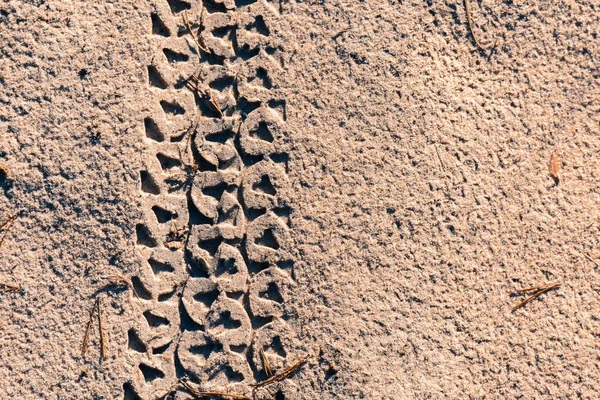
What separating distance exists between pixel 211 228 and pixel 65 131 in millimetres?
523

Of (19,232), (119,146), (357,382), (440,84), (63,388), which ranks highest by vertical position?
(440,84)

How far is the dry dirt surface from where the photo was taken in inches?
66.4

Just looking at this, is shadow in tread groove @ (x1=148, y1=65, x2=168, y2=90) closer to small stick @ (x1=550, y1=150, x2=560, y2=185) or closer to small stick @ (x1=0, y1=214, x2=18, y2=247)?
small stick @ (x1=0, y1=214, x2=18, y2=247)

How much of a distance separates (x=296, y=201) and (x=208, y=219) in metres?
0.27

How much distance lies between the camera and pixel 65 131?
169cm

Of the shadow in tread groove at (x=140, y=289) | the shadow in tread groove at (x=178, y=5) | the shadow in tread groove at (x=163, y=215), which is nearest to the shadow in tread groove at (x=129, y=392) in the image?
the shadow in tread groove at (x=140, y=289)

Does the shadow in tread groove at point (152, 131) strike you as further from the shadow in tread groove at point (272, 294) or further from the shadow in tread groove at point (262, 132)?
the shadow in tread groove at point (272, 294)

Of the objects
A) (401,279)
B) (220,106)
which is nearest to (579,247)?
(401,279)

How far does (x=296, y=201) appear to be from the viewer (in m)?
1.72

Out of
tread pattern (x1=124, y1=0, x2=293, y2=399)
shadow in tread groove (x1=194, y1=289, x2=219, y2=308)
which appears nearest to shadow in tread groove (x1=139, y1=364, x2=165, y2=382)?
tread pattern (x1=124, y1=0, x2=293, y2=399)

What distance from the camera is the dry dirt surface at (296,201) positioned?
5.54 feet

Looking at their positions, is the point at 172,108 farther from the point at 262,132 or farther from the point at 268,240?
the point at 268,240

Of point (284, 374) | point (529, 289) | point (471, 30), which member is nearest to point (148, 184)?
point (284, 374)

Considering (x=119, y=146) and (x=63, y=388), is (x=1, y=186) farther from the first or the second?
(x=63, y=388)
